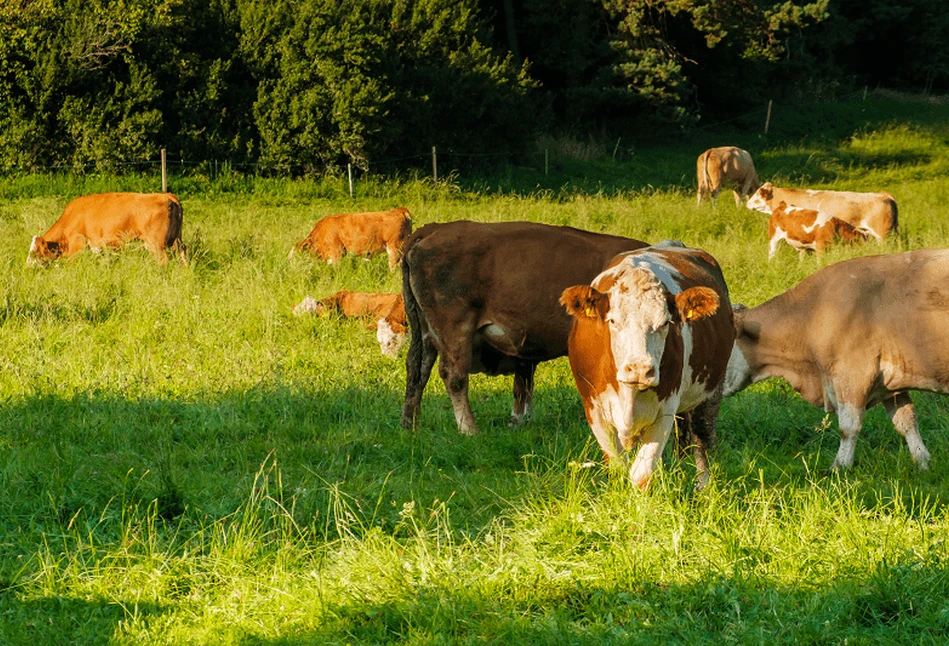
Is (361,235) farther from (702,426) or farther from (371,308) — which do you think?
(702,426)

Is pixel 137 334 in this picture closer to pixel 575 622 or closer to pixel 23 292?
pixel 23 292

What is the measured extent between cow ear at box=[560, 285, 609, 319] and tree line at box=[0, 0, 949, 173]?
61.4ft

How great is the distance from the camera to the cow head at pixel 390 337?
10.6 meters

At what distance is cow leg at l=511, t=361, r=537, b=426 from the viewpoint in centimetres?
833

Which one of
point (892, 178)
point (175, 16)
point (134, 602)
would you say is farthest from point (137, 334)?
point (892, 178)

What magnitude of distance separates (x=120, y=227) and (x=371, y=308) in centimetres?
500

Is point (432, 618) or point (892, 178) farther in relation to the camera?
point (892, 178)

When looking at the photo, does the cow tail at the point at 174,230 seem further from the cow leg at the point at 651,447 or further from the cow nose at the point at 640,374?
the cow nose at the point at 640,374

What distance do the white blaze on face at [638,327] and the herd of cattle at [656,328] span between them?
12mm

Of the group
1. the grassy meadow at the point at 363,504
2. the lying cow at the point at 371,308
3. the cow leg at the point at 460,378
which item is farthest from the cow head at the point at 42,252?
the cow leg at the point at 460,378

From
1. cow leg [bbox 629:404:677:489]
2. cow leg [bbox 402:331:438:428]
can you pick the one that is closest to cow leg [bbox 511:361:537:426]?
cow leg [bbox 402:331:438:428]

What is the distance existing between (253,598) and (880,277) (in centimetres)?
491

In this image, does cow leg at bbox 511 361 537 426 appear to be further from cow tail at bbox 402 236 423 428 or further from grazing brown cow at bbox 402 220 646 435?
cow tail at bbox 402 236 423 428

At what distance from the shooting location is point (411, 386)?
27.4ft
